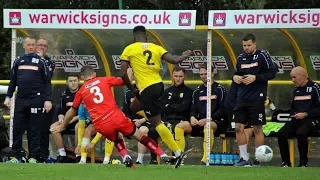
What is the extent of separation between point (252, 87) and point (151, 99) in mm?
1987

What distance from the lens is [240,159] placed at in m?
16.2

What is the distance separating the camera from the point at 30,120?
17.2 m

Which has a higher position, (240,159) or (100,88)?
(100,88)

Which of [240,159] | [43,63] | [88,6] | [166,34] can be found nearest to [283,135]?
[240,159]

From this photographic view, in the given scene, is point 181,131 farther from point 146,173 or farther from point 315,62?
point 146,173

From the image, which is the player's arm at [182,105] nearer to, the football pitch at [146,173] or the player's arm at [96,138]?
the player's arm at [96,138]

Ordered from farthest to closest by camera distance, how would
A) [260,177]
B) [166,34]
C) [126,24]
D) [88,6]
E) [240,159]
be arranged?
[88,6] → [166,34] → [126,24] → [240,159] → [260,177]

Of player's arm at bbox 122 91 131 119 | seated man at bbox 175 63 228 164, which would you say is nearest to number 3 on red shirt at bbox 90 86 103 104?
seated man at bbox 175 63 228 164

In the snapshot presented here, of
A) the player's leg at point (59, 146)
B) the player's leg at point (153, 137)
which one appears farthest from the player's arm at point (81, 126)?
the player's leg at point (153, 137)

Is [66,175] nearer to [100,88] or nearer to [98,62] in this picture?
[100,88]

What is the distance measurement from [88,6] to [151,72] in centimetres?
2931

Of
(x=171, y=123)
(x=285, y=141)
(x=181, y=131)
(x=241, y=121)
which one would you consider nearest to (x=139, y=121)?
(x=171, y=123)

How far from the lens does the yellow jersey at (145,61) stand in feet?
48.0

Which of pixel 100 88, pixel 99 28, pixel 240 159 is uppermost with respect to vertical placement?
pixel 99 28
